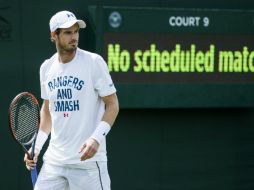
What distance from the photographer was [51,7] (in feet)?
22.0

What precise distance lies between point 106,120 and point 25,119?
2.08 feet

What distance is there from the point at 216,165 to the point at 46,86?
282cm

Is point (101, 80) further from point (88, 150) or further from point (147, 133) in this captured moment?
point (147, 133)

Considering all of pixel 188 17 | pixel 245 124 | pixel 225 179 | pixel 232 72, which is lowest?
pixel 225 179

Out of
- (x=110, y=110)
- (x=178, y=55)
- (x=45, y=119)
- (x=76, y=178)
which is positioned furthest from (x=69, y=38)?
(x=178, y=55)

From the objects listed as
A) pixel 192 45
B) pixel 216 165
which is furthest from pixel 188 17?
pixel 216 165

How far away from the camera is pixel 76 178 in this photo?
492cm

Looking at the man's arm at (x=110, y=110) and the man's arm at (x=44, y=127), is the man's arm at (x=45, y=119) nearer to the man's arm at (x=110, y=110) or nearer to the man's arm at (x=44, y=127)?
the man's arm at (x=44, y=127)

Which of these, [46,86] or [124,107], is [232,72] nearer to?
[124,107]

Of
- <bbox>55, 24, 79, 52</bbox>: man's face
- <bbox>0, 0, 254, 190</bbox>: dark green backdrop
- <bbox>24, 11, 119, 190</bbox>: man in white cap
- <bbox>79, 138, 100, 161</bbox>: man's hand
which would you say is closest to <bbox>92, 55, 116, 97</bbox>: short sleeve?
<bbox>24, 11, 119, 190</bbox>: man in white cap

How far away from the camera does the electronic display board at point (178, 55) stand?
668cm

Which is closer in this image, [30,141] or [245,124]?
[30,141]

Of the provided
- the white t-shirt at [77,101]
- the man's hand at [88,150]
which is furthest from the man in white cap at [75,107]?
the man's hand at [88,150]

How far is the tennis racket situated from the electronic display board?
4.88 ft
